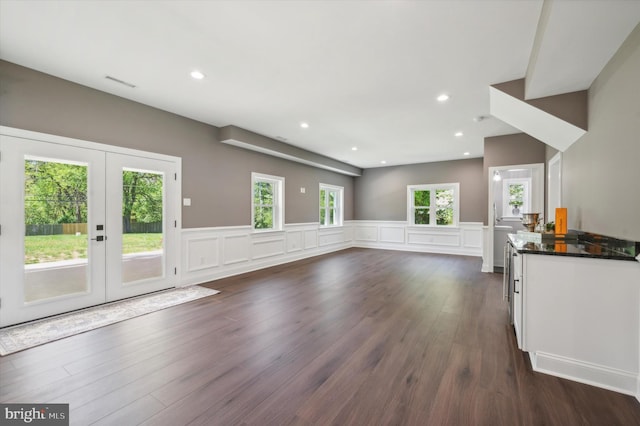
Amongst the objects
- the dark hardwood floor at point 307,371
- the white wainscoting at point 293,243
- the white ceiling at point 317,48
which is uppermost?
the white ceiling at point 317,48

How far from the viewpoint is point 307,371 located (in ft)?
6.87

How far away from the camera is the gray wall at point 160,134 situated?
2.95 metres

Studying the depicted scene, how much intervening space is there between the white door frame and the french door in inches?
231

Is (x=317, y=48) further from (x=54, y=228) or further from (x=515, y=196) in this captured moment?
(x=515, y=196)

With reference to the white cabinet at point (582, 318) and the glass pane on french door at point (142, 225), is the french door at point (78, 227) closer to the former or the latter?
the glass pane on french door at point (142, 225)

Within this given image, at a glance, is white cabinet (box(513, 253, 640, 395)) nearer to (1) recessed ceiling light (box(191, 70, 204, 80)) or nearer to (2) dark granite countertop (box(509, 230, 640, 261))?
(2) dark granite countertop (box(509, 230, 640, 261))

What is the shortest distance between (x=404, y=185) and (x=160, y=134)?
22.9 feet

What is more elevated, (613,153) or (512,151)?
(512,151)

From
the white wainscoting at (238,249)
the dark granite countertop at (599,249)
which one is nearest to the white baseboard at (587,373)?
the dark granite countertop at (599,249)

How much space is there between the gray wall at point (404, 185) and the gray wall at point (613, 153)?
4.65 metres

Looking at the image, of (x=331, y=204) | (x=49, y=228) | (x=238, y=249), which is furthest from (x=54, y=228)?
(x=331, y=204)

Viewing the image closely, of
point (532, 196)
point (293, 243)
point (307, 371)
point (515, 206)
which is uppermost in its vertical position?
point (532, 196)

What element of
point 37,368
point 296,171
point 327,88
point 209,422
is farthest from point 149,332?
point 296,171

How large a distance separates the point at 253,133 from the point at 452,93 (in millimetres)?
3519
